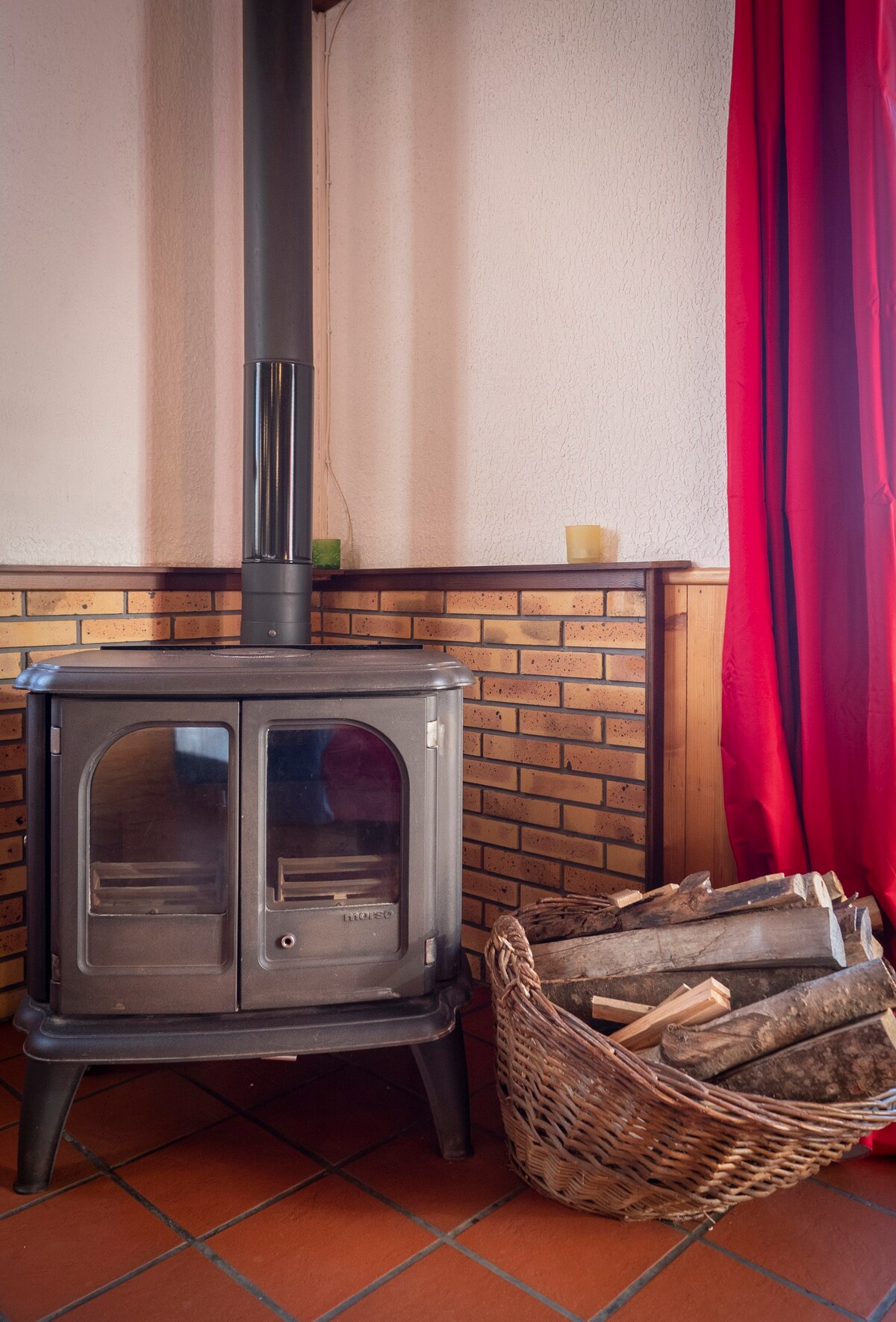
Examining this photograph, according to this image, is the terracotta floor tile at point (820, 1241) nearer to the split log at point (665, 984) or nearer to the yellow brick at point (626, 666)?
the split log at point (665, 984)

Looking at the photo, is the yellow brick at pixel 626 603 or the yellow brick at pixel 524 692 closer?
the yellow brick at pixel 626 603

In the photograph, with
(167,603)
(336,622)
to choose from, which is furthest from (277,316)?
(336,622)

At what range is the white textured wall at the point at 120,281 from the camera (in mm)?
1914

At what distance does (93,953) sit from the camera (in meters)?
1.39

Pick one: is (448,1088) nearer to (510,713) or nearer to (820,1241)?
(820,1241)

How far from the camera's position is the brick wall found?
74.1 inches

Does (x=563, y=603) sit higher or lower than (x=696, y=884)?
higher

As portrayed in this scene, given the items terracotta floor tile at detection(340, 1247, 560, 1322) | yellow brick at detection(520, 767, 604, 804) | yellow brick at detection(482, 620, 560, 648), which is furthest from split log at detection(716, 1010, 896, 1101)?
yellow brick at detection(482, 620, 560, 648)

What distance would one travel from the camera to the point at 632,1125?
122 cm

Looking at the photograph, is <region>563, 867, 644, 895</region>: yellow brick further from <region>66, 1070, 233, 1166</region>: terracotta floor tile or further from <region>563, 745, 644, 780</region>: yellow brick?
<region>66, 1070, 233, 1166</region>: terracotta floor tile

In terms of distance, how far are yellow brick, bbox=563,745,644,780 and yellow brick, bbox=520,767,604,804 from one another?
2 cm

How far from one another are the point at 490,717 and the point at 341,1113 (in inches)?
33.7

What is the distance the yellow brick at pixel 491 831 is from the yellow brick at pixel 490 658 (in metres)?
0.34

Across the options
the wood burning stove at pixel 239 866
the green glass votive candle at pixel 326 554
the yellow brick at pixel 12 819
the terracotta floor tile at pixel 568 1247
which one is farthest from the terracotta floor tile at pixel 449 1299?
the green glass votive candle at pixel 326 554
